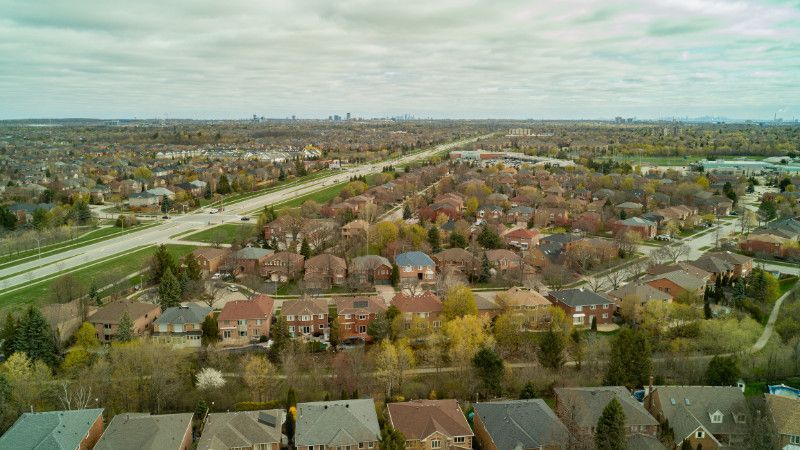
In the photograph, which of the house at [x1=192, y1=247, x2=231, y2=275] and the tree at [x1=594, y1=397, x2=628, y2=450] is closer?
the tree at [x1=594, y1=397, x2=628, y2=450]

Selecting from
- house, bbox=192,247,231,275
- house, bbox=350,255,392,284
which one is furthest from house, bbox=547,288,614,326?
house, bbox=192,247,231,275

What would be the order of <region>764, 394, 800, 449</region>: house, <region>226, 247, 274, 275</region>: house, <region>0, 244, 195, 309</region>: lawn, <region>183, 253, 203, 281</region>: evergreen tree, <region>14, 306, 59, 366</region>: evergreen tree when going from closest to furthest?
<region>764, 394, 800, 449</region>: house → <region>14, 306, 59, 366</region>: evergreen tree → <region>0, 244, 195, 309</region>: lawn → <region>183, 253, 203, 281</region>: evergreen tree → <region>226, 247, 274, 275</region>: house

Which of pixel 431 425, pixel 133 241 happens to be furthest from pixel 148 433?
pixel 133 241

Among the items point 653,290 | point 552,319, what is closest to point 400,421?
point 552,319

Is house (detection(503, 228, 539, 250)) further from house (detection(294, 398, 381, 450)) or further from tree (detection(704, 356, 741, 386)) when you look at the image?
house (detection(294, 398, 381, 450))

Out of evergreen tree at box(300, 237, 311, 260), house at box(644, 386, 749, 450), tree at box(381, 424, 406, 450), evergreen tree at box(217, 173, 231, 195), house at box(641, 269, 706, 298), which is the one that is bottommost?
house at box(644, 386, 749, 450)

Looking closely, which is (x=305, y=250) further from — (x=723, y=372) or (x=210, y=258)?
(x=723, y=372)

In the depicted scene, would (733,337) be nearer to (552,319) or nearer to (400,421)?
(552,319)
